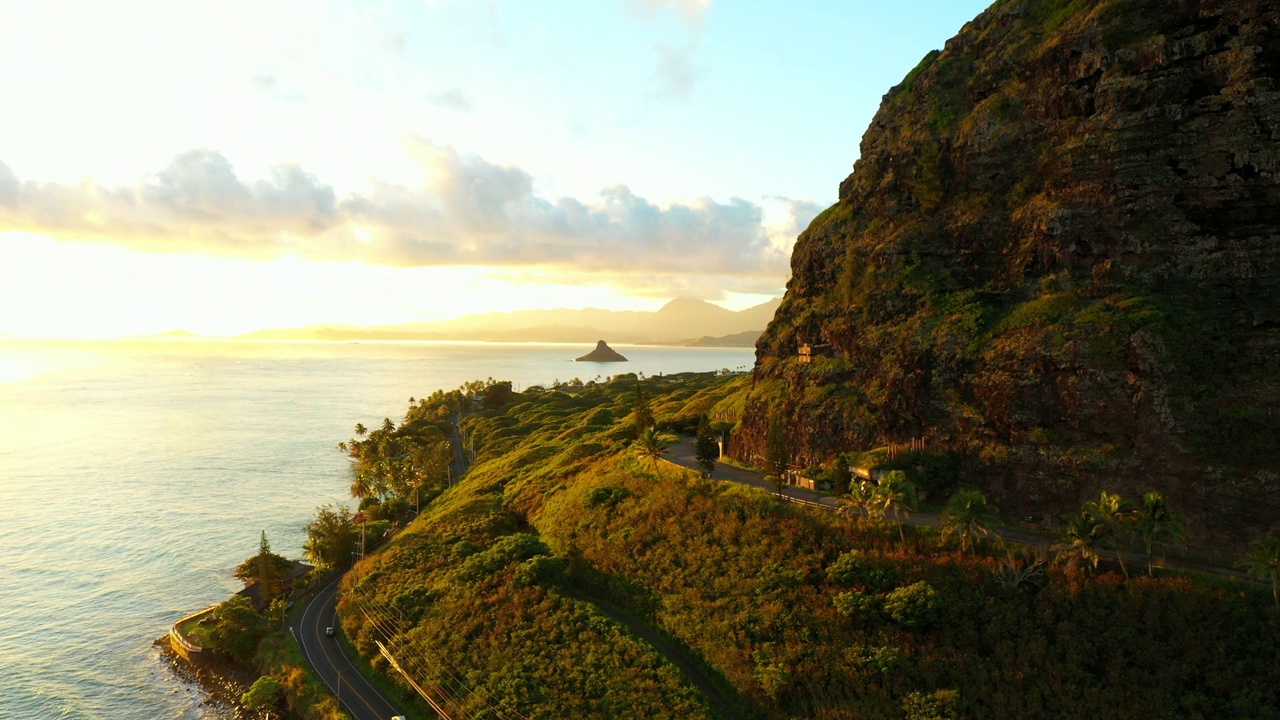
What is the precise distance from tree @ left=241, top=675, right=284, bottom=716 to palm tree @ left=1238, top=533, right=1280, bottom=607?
7303 centimetres

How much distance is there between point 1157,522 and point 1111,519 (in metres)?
2.42

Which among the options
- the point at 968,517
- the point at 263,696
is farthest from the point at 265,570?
the point at 968,517

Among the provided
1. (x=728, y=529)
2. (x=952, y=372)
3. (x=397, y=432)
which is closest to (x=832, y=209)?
(x=952, y=372)

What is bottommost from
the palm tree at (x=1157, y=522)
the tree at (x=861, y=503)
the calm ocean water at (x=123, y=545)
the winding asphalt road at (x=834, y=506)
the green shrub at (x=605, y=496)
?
the calm ocean water at (x=123, y=545)

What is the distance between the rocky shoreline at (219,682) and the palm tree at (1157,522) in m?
65.9

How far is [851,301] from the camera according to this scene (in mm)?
73000

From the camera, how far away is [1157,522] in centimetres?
4116

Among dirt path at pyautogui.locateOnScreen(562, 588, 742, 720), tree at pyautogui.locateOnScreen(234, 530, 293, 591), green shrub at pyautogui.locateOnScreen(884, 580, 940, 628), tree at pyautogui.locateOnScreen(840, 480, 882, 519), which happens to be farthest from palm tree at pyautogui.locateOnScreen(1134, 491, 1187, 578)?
tree at pyautogui.locateOnScreen(234, 530, 293, 591)

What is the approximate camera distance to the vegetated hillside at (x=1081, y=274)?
1879 inches

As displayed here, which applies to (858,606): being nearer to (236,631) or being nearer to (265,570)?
(236,631)

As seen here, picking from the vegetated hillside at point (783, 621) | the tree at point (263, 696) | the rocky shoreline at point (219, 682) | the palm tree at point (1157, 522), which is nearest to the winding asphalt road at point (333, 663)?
the vegetated hillside at point (783, 621)

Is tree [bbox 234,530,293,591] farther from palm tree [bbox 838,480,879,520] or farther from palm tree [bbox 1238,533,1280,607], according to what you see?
palm tree [bbox 1238,533,1280,607]

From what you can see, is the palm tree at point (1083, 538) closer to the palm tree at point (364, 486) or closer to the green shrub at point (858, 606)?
the green shrub at point (858, 606)

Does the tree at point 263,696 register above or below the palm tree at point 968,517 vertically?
below
